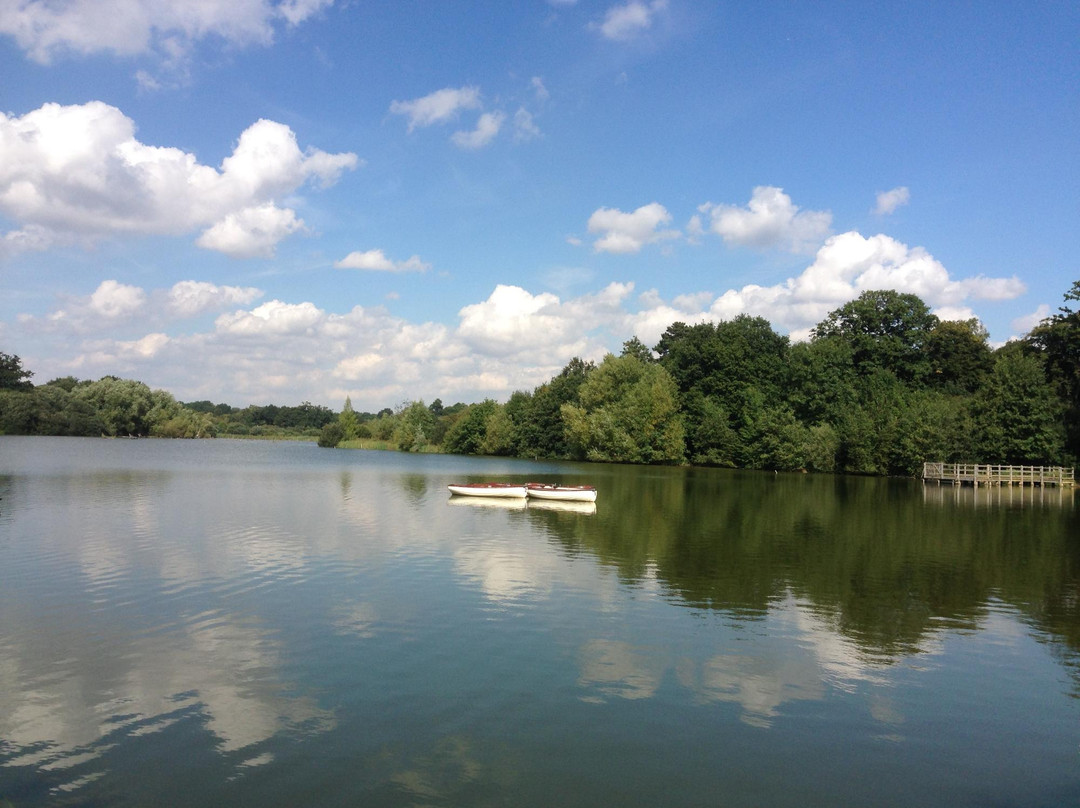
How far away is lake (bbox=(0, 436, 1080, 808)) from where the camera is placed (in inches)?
314

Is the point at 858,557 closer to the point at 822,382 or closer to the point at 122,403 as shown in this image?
the point at 822,382

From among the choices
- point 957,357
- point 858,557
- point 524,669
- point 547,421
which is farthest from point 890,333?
point 524,669

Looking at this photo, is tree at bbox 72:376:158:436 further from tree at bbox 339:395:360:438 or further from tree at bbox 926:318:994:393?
tree at bbox 926:318:994:393

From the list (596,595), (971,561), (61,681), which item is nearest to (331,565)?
(596,595)

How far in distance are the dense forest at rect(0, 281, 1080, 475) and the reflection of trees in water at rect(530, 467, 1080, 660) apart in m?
21.3

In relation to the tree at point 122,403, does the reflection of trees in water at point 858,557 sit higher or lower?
lower

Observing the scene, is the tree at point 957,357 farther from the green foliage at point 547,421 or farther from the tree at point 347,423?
the tree at point 347,423

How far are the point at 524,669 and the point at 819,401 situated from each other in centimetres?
7073

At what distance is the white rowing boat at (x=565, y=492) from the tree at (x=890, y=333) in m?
52.3

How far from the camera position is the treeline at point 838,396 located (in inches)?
2309

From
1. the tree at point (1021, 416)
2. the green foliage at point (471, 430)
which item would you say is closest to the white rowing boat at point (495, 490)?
the tree at point (1021, 416)

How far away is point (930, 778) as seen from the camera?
27.1 ft

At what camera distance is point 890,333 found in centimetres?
7944

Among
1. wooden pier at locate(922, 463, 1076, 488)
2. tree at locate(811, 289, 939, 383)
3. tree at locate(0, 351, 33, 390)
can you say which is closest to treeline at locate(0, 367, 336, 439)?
tree at locate(0, 351, 33, 390)
